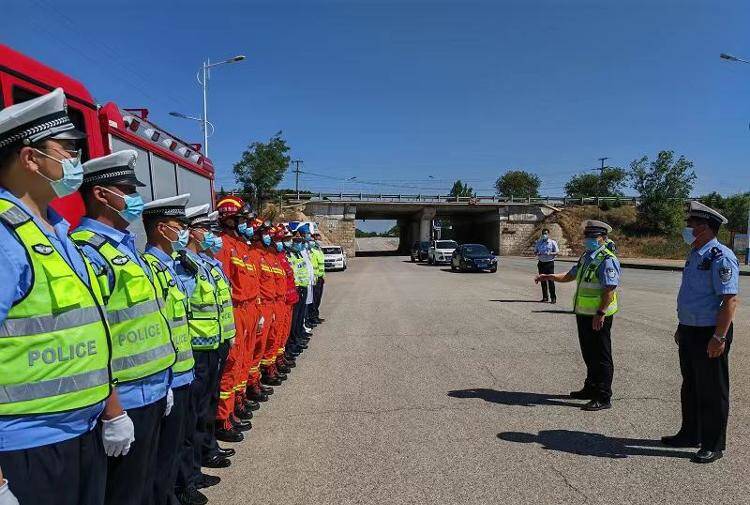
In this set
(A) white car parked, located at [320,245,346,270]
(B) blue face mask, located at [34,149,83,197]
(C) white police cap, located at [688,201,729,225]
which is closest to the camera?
(B) blue face mask, located at [34,149,83,197]

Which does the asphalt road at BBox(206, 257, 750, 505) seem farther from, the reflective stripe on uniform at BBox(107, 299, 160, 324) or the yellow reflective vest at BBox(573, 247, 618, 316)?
the reflective stripe on uniform at BBox(107, 299, 160, 324)

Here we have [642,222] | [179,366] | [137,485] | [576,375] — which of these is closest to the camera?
[137,485]

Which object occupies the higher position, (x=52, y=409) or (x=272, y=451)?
(x=52, y=409)

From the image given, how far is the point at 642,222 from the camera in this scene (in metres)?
53.2

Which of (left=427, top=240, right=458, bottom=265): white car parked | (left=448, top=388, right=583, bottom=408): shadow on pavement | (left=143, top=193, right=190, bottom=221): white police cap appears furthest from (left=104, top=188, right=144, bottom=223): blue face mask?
(left=427, top=240, right=458, bottom=265): white car parked

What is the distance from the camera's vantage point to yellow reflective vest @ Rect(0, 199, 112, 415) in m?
1.69

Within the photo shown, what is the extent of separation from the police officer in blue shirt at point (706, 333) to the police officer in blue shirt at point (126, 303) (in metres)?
4.13

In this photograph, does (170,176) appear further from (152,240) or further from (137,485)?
(137,485)

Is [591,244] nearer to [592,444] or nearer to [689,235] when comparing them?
[689,235]

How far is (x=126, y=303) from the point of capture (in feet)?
8.02

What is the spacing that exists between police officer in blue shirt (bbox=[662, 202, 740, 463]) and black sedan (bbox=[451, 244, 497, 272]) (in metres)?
23.0

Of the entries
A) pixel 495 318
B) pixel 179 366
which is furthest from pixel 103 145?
pixel 495 318

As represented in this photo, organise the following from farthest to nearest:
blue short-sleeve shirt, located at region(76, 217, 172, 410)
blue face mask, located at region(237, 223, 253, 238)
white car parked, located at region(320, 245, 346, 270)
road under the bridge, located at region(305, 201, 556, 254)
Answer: road under the bridge, located at region(305, 201, 556, 254), white car parked, located at region(320, 245, 346, 270), blue face mask, located at region(237, 223, 253, 238), blue short-sleeve shirt, located at region(76, 217, 172, 410)

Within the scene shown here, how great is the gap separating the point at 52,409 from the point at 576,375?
6.25 meters
